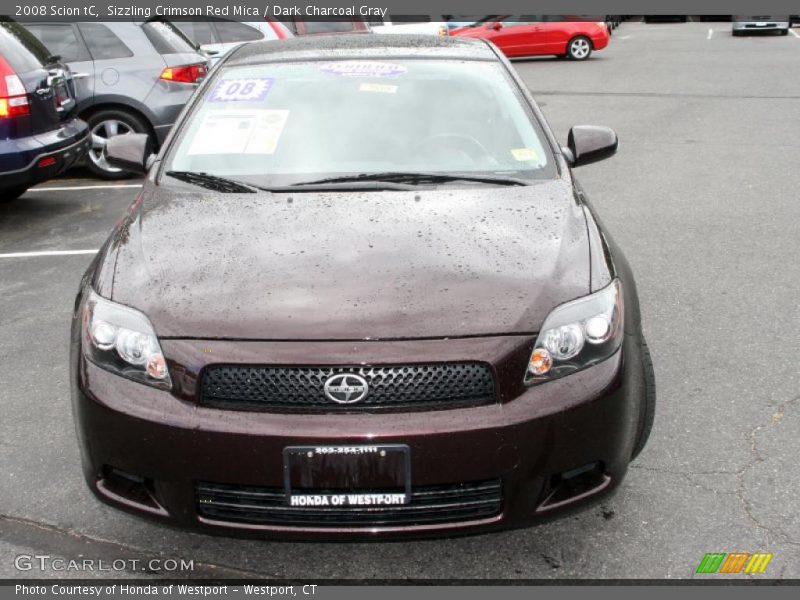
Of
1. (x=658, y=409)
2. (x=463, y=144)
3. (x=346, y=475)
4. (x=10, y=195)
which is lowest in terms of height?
(x=10, y=195)

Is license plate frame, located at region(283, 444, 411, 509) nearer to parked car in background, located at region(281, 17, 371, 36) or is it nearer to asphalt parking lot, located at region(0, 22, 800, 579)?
asphalt parking lot, located at region(0, 22, 800, 579)

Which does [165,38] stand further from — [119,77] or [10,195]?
[10,195]

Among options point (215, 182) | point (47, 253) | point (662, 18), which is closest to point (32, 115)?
point (47, 253)

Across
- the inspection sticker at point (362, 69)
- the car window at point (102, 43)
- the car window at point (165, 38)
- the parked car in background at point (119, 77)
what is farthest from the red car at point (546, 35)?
the inspection sticker at point (362, 69)

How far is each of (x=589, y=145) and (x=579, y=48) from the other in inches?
823

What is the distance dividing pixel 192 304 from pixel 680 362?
267 cm

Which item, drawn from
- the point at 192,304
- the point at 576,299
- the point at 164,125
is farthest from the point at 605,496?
the point at 164,125

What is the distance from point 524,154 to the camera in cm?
398

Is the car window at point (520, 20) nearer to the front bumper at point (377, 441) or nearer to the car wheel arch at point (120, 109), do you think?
the car wheel arch at point (120, 109)

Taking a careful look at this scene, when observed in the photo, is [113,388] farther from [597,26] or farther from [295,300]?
[597,26]

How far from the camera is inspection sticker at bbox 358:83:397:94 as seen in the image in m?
4.27

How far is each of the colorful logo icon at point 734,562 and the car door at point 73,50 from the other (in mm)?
7819

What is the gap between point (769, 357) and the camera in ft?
15.3

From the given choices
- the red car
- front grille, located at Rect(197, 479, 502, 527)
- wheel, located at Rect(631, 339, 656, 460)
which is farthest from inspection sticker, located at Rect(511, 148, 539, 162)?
the red car
